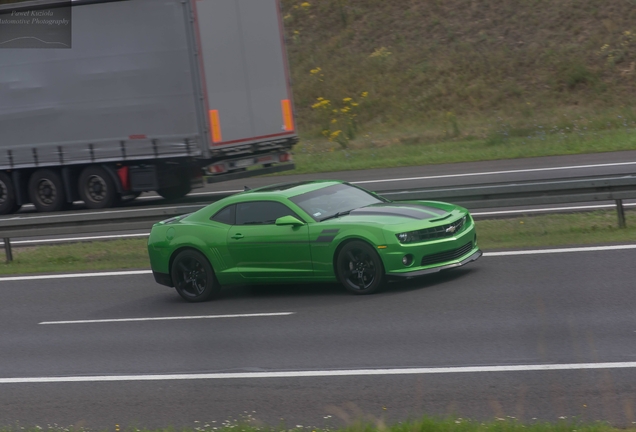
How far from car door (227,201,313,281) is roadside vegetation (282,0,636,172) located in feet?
42.0


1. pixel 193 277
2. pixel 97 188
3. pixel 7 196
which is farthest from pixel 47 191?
pixel 193 277

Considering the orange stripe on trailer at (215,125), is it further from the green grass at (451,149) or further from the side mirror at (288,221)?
the side mirror at (288,221)

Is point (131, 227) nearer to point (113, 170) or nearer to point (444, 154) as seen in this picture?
point (113, 170)

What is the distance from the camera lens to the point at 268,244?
10.8 metres

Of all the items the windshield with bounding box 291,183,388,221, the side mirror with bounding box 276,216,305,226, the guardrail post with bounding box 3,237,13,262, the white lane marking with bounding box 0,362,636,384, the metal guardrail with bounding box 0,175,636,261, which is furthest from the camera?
the guardrail post with bounding box 3,237,13,262

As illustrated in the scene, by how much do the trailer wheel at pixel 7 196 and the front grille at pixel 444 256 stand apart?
48.8ft

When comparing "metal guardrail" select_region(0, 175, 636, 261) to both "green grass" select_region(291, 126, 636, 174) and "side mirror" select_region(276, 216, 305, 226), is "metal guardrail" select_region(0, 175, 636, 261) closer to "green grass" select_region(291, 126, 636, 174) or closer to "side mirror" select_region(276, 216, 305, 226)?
"side mirror" select_region(276, 216, 305, 226)

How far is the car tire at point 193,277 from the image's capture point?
36.7 feet

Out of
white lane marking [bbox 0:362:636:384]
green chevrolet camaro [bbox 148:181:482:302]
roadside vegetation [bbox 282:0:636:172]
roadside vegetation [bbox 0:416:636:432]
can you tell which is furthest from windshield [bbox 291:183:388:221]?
roadside vegetation [bbox 282:0:636:172]

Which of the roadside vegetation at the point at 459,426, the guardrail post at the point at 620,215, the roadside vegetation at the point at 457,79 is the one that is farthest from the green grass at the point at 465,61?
the roadside vegetation at the point at 459,426

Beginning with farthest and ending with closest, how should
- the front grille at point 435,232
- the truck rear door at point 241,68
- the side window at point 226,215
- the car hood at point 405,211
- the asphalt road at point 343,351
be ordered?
1. the truck rear door at point 241,68
2. the side window at point 226,215
3. the car hood at point 405,211
4. the front grille at point 435,232
5. the asphalt road at point 343,351

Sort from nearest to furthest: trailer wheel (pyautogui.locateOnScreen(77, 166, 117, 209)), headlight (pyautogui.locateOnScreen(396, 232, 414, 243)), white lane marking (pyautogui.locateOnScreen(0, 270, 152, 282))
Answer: headlight (pyautogui.locateOnScreen(396, 232, 414, 243))
white lane marking (pyautogui.locateOnScreen(0, 270, 152, 282))
trailer wheel (pyautogui.locateOnScreen(77, 166, 117, 209))

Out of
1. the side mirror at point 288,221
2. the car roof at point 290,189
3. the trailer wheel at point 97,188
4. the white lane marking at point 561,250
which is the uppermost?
the trailer wheel at point 97,188

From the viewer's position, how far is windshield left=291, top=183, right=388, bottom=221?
426 inches
